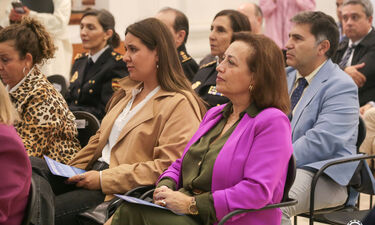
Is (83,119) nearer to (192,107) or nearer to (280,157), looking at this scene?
(192,107)

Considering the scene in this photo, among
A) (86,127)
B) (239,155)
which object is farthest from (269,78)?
(86,127)

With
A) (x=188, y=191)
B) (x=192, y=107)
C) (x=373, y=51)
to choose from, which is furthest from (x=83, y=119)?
(x=373, y=51)

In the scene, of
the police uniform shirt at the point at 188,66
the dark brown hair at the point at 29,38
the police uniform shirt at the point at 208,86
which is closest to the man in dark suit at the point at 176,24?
the police uniform shirt at the point at 188,66

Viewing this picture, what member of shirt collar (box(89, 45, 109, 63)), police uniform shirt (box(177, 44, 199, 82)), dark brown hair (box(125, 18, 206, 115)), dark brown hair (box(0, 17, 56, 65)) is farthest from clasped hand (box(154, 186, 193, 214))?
shirt collar (box(89, 45, 109, 63))

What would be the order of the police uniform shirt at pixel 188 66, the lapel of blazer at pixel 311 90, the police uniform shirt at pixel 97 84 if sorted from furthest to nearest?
the police uniform shirt at pixel 188 66 < the police uniform shirt at pixel 97 84 < the lapel of blazer at pixel 311 90

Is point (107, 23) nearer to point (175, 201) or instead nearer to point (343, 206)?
point (343, 206)

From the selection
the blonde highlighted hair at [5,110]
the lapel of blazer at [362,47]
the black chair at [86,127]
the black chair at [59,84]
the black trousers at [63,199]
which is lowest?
the black chair at [59,84]

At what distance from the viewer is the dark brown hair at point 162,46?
3051 mm

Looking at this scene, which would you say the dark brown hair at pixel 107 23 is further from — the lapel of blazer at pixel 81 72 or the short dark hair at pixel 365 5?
the short dark hair at pixel 365 5

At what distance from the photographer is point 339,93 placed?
3.26 m

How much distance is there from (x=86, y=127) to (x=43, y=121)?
1.33 feet

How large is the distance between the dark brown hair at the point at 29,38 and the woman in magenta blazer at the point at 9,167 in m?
1.36

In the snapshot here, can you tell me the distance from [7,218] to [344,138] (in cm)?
177

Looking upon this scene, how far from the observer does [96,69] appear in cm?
494
